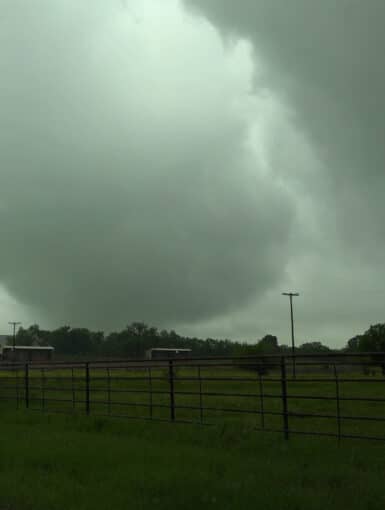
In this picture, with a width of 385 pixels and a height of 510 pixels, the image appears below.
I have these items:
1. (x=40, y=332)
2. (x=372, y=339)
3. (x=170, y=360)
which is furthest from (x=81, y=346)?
(x=170, y=360)

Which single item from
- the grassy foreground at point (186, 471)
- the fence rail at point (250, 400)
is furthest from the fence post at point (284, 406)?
the grassy foreground at point (186, 471)

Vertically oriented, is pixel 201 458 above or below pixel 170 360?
below

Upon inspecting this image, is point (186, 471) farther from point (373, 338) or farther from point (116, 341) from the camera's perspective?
point (116, 341)

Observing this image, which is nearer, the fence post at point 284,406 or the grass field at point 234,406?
the fence post at point 284,406

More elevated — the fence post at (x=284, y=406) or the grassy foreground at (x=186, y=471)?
the fence post at (x=284, y=406)

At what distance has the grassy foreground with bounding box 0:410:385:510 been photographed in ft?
23.2

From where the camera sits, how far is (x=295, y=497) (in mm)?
7094

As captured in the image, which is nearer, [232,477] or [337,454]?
[232,477]

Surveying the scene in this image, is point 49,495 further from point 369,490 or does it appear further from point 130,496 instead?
point 369,490

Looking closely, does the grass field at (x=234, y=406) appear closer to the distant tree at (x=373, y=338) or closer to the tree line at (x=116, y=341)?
the distant tree at (x=373, y=338)

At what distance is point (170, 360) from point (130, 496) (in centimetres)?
754

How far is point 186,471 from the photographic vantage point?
8.61 meters

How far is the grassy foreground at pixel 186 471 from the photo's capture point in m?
7.08

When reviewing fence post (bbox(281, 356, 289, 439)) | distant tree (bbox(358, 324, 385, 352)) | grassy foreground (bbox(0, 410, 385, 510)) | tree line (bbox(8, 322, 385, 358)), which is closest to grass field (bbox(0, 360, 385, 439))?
fence post (bbox(281, 356, 289, 439))
